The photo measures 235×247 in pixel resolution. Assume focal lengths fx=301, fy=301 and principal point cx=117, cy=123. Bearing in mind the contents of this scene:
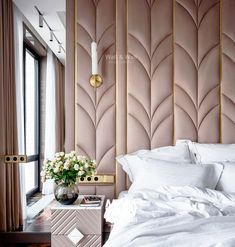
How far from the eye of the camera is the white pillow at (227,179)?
230 cm

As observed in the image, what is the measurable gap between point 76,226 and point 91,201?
8.9 inches

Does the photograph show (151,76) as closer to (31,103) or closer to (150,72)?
(150,72)

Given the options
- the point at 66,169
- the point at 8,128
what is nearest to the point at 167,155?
the point at 66,169

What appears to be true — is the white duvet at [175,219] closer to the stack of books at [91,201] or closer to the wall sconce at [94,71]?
the stack of books at [91,201]

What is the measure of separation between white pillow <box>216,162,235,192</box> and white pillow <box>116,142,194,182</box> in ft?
0.99

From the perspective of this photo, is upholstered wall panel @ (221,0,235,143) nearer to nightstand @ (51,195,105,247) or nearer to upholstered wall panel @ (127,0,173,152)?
upholstered wall panel @ (127,0,173,152)

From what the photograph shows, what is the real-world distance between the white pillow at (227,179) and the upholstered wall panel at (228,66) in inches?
17.3

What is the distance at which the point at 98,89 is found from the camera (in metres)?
2.79

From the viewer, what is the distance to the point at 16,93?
3.47 meters

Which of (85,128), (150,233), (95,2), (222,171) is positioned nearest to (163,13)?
(95,2)

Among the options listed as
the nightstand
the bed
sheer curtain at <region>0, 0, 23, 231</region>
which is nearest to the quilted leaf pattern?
the bed

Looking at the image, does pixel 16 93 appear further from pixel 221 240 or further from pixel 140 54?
pixel 221 240

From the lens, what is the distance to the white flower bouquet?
234cm

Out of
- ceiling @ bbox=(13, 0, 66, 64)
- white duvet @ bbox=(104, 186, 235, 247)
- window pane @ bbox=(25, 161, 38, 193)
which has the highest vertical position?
ceiling @ bbox=(13, 0, 66, 64)
